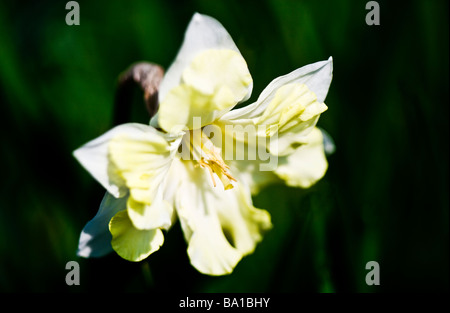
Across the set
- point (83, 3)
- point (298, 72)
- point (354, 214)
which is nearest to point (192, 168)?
point (298, 72)

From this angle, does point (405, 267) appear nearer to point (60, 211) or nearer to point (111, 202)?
point (111, 202)

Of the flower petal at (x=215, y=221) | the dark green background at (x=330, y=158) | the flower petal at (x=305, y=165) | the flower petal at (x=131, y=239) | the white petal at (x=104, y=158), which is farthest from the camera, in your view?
the dark green background at (x=330, y=158)

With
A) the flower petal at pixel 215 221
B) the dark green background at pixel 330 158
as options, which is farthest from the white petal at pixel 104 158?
the dark green background at pixel 330 158

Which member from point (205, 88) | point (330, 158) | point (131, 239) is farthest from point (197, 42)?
point (330, 158)

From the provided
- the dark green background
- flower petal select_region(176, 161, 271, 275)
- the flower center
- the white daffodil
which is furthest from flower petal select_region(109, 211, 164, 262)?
the dark green background

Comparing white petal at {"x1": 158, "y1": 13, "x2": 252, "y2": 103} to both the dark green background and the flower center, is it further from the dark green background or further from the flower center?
the dark green background

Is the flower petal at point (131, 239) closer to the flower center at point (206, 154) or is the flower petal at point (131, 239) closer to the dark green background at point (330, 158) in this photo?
the flower center at point (206, 154)

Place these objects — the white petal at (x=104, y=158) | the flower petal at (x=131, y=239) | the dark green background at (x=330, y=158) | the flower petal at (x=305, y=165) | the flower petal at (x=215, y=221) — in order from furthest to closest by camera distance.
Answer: the dark green background at (x=330, y=158), the flower petal at (x=305, y=165), the flower petal at (x=215, y=221), the flower petal at (x=131, y=239), the white petal at (x=104, y=158)
